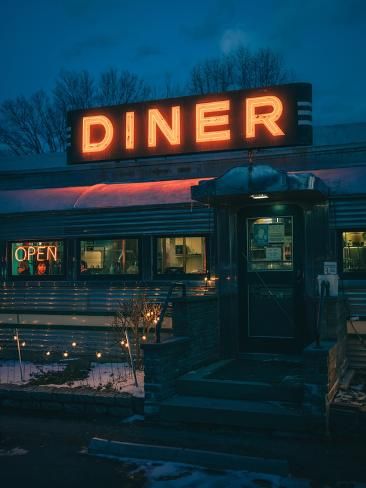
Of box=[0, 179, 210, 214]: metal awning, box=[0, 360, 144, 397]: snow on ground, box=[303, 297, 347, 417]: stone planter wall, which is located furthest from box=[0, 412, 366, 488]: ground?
box=[0, 179, 210, 214]: metal awning

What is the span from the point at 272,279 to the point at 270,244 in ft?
1.89

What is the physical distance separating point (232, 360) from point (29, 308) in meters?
4.13

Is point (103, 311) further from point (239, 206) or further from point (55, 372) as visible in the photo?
point (239, 206)

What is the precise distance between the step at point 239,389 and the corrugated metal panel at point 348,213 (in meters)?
3.00

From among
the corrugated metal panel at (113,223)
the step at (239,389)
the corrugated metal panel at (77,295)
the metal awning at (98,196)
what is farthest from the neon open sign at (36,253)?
the step at (239,389)

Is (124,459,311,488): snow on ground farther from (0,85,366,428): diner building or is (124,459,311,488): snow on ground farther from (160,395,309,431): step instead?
(0,85,366,428): diner building

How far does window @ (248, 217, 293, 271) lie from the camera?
9609 millimetres

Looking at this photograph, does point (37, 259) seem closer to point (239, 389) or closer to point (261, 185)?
point (261, 185)

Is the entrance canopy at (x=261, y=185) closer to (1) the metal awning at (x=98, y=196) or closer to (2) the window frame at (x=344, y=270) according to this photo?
(2) the window frame at (x=344, y=270)

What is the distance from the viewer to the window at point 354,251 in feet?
30.6

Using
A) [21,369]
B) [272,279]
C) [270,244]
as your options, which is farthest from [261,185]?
[21,369]

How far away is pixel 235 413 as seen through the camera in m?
7.07

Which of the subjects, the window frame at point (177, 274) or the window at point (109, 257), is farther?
the window at point (109, 257)

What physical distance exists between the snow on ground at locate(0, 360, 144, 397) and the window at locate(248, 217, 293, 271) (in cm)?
261
